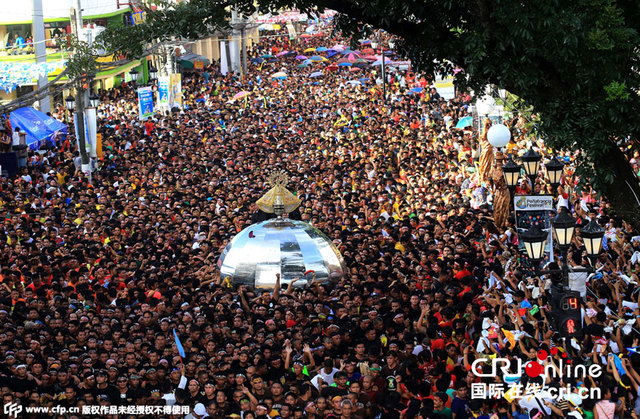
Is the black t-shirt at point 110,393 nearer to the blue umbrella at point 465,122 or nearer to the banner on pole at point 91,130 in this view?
the banner on pole at point 91,130

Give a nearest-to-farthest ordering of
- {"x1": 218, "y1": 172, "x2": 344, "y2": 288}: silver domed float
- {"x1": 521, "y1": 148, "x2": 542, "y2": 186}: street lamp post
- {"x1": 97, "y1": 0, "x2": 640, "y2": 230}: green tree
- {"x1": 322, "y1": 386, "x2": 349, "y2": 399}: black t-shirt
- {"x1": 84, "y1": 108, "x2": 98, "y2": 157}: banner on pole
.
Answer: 1. {"x1": 97, "y1": 0, "x2": 640, "y2": 230}: green tree
2. {"x1": 322, "y1": 386, "x2": 349, "y2": 399}: black t-shirt
3. {"x1": 521, "y1": 148, "x2": 542, "y2": 186}: street lamp post
4. {"x1": 218, "y1": 172, "x2": 344, "y2": 288}: silver domed float
5. {"x1": 84, "y1": 108, "x2": 98, "y2": 157}: banner on pole

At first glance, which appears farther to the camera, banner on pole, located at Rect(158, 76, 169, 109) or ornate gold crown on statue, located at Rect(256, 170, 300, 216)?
banner on pole, located at Rect(158, 76, 169, 109)

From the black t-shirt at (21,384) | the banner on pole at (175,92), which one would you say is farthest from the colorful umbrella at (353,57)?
the black t-shirt at (21,384)

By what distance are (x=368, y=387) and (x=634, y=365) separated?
2.98m

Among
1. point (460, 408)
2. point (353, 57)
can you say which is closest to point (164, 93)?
point (353, 57)

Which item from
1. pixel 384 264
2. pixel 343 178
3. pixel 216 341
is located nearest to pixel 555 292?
pixel 216 341

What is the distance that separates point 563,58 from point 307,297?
6.93 m

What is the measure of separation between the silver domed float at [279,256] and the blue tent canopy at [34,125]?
14.7 meters

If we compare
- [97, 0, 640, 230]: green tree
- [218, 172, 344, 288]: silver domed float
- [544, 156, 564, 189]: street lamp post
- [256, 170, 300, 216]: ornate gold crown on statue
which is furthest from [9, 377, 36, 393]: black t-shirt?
[256, 170, 300, 216]: ornate gold crown on statue

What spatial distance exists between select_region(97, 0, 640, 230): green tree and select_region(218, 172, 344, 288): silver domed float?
7.87m

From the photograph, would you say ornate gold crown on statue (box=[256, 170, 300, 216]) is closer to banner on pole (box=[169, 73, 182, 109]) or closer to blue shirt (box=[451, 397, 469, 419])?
blue shirt (box=[451, 397, 469, 419])

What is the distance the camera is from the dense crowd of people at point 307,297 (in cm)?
1148

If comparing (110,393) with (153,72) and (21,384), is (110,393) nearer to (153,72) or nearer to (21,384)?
(21,384)

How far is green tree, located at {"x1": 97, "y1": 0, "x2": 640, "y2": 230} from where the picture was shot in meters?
9.90
